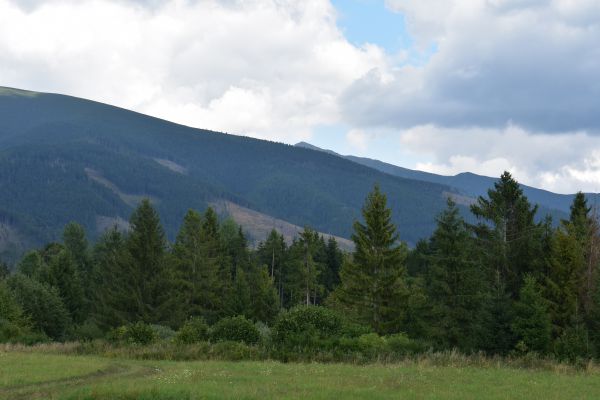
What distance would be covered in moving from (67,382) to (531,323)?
26.6m

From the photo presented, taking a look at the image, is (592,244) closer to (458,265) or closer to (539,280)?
(539,280)

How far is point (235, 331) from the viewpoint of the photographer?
→ 131 ft

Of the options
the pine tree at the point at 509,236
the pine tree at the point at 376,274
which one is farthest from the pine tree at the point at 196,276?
the pine tree at the point at 509,236

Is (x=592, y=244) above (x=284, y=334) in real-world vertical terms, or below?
above

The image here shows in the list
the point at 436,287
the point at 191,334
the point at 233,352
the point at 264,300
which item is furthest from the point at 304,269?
the point at 233,352

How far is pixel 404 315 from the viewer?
178 feet

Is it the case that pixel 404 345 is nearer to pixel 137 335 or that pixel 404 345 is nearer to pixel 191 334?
pixel 191 334

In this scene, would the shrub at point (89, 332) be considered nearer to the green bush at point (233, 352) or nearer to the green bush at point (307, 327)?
the green bush at point (307, 327)

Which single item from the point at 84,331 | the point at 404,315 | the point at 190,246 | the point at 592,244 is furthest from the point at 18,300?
the point at 592,244

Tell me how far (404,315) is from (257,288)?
2620 cm

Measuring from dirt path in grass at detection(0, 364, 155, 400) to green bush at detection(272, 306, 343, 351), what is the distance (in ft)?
36.8

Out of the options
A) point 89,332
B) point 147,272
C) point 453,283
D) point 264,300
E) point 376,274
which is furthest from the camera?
point 264,300

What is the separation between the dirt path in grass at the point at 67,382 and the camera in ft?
67.9

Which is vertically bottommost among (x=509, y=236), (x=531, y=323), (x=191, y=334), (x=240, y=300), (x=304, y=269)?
(x=240, y=300)
